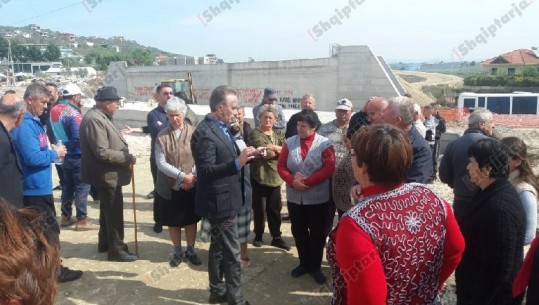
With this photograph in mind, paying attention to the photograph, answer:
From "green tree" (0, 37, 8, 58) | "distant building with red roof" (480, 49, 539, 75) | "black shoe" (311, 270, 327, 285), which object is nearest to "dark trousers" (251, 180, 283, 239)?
"black shoe" (311, 270, 327, 285)

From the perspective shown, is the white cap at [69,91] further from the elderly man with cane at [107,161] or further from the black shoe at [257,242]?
the black shoe at [257,242]

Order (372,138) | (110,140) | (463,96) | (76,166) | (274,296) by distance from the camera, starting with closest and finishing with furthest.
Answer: (372,138)
(274,296)
(110,140)
(76,166)
(463,96)

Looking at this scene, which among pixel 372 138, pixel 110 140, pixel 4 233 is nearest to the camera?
pixel 4 233

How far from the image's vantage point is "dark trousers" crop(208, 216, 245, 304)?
350 centimetres

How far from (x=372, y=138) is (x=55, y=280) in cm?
135

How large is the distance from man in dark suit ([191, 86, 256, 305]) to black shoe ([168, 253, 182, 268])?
1.04 metres

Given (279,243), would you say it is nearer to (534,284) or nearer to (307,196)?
(307,196)

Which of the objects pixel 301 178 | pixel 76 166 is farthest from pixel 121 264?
pixel 301 178

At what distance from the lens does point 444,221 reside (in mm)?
1897

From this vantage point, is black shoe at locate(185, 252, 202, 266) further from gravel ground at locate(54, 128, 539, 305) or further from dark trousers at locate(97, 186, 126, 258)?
dark trousers at locate(97, 186, 126, 258)

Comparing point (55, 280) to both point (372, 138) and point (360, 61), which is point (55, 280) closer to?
point (372, 138)

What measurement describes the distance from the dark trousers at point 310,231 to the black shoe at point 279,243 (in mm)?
697

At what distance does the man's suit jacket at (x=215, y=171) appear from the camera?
341 cm

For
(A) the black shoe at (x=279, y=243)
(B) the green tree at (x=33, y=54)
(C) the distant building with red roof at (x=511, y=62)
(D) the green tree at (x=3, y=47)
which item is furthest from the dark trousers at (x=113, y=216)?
(B) the green tree at (x=33, y=54)
